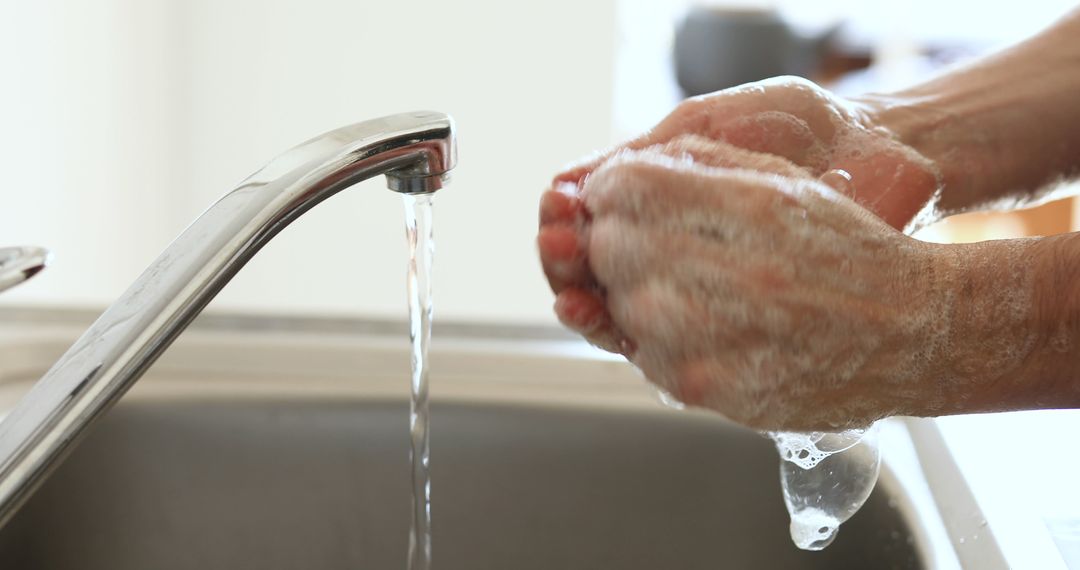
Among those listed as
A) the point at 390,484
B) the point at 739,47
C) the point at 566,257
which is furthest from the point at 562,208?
the point at 739,47

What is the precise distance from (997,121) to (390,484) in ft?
1.29

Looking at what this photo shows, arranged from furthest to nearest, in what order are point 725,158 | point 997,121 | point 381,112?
point 381,112
point 997,121
point 725,158

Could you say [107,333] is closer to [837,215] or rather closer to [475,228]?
[837,215]

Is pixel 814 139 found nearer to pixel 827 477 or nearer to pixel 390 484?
pixel 827 477

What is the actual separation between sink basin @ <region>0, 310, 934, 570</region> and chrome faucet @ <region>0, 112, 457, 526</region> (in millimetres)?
260

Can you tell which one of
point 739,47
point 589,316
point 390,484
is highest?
point 589,316

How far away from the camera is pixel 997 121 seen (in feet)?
1.98

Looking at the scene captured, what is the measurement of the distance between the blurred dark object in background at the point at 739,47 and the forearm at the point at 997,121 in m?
2.03

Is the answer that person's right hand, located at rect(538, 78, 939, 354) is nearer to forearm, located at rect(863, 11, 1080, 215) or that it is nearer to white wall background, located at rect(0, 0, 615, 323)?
forearm, located at rect(863, 11, 1080, 215)

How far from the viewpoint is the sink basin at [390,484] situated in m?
0.62

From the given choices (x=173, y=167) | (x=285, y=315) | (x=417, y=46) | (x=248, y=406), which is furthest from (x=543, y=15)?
(x=248, y=406)

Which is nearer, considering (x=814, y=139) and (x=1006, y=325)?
(x=1006, y=325)

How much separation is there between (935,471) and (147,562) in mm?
427

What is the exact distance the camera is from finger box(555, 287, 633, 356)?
1.41 feet
